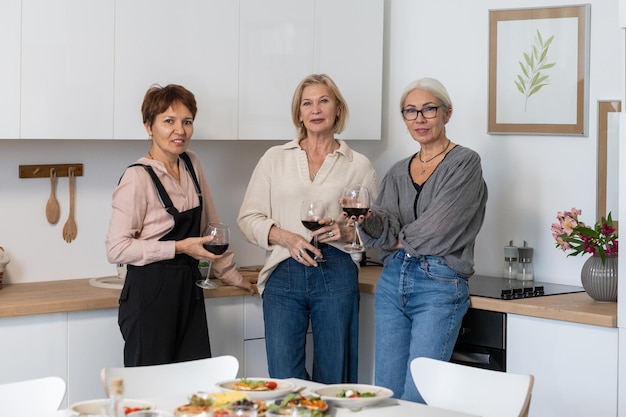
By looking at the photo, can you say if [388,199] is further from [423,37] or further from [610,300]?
[423,37]

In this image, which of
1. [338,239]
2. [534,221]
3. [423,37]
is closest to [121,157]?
[338,239]

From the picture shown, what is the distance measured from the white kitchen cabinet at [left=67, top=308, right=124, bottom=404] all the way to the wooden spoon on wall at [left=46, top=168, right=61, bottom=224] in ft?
1.83

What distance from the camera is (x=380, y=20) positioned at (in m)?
4.54

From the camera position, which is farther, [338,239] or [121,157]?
[121,157]

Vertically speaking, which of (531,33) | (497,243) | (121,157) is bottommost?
(497,243)

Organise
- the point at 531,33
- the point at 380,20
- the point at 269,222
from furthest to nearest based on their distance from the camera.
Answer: the point at 380,20, the point at 531,33, the point at 269,222

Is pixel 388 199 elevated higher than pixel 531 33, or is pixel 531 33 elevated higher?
pixel 531 33

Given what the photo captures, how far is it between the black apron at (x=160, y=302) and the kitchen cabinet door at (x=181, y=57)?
1.62 feet

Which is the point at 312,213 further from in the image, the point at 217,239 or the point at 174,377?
the point at 174,377

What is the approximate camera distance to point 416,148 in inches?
182

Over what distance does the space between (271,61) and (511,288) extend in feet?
4.28

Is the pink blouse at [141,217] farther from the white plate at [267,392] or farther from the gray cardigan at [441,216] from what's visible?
the white plate at [267,392]

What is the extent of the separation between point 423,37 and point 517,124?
25.0 inches

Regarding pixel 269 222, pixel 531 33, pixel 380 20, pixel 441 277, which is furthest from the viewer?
pixel 380 20
